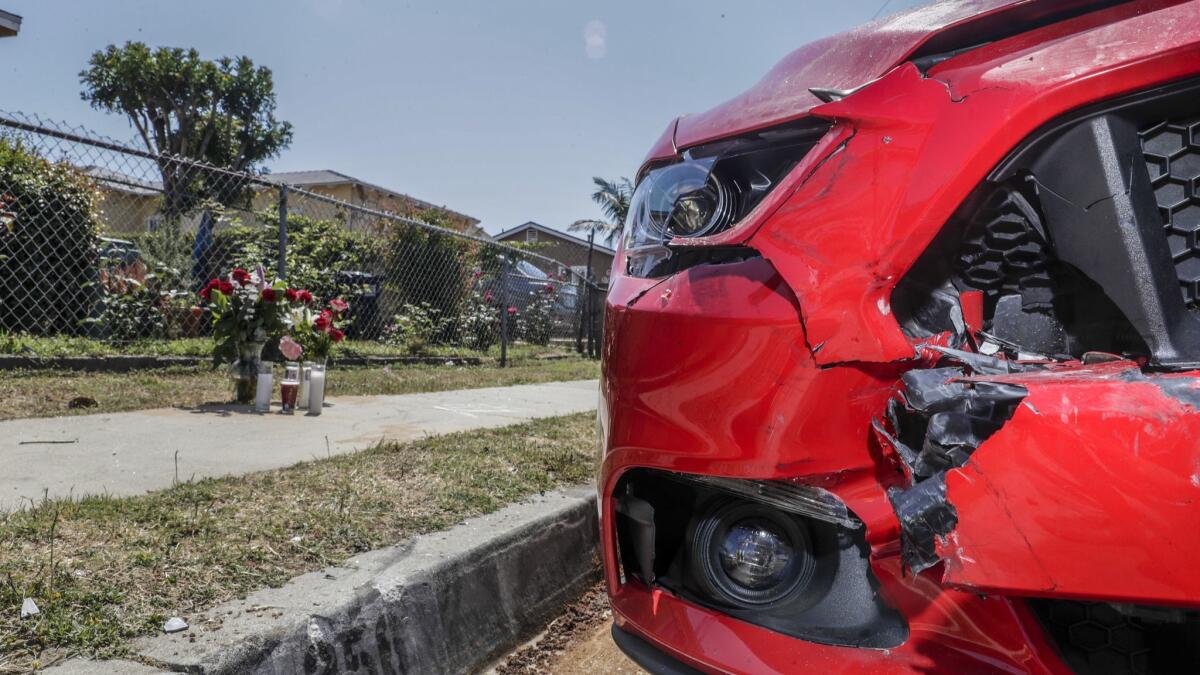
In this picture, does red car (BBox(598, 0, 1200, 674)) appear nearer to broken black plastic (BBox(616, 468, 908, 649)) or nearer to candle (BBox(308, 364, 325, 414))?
broken black plastic (BBox(616, 468, 908, 649))

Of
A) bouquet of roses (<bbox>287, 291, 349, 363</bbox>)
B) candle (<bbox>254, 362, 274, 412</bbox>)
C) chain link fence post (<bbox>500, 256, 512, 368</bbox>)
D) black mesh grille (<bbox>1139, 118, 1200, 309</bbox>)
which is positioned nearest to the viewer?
black mesh grille (<bbox>1139, 118, 1200, 309</bbox>)

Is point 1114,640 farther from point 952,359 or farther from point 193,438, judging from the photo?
point 193,438

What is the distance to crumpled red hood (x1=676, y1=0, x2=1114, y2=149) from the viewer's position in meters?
1.42

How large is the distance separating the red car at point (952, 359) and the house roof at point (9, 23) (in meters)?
10.9

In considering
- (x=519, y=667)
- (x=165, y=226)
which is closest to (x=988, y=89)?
(x=519, y=667)

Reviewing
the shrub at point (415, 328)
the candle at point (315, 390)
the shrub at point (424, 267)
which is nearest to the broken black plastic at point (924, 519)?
the candle at point (315, 390)

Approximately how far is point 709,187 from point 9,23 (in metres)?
10.9

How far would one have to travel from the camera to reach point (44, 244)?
6.92 m

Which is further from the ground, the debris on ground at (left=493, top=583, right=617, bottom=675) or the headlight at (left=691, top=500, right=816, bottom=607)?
the headlight at (left=691, top=500, right=816, bottom=607)

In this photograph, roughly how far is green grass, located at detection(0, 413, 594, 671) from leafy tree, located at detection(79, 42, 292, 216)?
37.1 meters

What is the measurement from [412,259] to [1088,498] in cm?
959

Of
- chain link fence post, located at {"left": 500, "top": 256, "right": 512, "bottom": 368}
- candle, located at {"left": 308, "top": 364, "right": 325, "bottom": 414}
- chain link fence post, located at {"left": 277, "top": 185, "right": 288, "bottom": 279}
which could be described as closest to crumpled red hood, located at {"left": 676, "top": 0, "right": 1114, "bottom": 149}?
candle, located at {"left": 308, "top": 364, "right": 325, "bottom": 414}

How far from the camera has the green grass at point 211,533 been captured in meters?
1.77

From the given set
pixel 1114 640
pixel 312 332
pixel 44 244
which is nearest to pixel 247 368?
pixel 312 332
